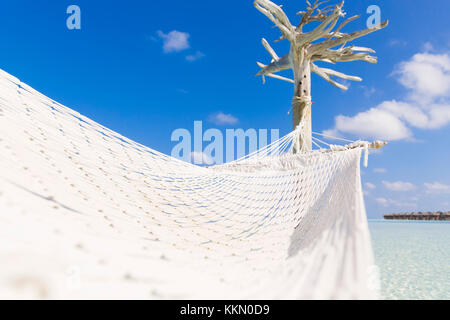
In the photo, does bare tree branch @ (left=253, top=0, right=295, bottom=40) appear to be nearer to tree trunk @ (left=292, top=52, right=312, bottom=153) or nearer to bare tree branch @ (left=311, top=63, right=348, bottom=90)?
tree trunk @ (left=292, top=52, right=312, bottom=153)

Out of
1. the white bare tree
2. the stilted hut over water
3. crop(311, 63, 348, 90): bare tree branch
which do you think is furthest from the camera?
the stilted hut over water

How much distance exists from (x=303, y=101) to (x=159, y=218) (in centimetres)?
261

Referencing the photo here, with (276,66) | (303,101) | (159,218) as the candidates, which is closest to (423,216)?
(276,66)

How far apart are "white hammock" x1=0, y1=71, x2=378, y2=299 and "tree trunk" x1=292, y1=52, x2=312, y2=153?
15.3 inches

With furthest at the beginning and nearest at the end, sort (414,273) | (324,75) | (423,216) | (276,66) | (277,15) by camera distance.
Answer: (423,216) < (324,75) < (276,66) < (277,15) < (414,273)

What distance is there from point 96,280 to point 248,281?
1.63ft

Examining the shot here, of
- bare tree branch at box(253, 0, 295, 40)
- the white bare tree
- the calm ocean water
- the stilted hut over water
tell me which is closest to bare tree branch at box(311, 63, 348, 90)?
the white bare tree

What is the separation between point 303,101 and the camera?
3652 millimetres

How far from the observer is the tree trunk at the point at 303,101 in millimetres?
3559

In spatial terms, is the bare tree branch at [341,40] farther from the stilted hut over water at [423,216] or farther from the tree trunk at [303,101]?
the stilted hut over water at [423,216]

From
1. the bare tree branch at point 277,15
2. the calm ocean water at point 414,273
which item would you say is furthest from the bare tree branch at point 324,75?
the calm ocean water at point 414,273

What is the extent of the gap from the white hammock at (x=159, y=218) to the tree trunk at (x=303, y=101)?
389 millimetres

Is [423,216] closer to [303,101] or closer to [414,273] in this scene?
[414,273]

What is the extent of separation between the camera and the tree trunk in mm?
3559
